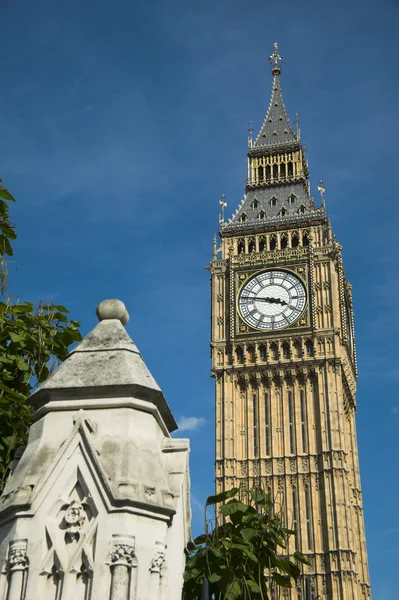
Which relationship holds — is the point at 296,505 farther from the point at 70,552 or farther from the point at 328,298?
the point at 70,552

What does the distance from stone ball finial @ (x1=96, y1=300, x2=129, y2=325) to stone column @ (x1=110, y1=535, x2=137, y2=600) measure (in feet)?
6.65

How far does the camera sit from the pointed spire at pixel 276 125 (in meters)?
61.0

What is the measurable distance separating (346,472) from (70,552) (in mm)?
42090

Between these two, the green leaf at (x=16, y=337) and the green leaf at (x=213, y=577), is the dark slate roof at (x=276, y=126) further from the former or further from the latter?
the green leaf at (x=213, y=577)

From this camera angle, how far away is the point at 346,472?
46.0 metres

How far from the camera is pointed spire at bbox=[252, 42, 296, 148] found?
61.0 meters

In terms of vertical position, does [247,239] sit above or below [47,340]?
above

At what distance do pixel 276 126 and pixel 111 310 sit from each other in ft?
188

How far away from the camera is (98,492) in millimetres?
5672

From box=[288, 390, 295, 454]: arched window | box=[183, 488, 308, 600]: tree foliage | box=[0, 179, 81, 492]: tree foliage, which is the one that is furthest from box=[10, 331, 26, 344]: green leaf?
box=[288, 390, 295, 454]: arched window

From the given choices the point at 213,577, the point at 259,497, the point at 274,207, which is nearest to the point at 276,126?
the point at 274,207

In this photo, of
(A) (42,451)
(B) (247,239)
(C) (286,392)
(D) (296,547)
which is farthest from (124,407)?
(B) (247,239)

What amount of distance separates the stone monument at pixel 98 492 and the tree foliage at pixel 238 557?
161mm

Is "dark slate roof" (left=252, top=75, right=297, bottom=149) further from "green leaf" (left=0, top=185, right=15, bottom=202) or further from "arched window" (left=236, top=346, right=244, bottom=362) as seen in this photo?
"green leaf" (left=0, top=185, right=15, bottom=202)
